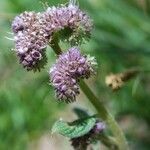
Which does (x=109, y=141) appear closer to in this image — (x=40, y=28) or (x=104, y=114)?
(x=104, y=114)

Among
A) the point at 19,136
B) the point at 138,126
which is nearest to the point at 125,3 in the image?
the point at 138,126

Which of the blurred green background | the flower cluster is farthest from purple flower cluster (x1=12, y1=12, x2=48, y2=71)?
the blurred green background

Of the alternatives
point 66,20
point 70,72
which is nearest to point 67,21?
point 66,20

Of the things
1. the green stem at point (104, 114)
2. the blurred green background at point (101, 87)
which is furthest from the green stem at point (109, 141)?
the blurred green background at point (101, 87)

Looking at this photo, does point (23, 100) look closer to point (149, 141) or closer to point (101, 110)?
point (149, 141)

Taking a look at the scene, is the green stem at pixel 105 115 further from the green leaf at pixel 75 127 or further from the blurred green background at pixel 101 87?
the blurred green background at pixel 101 87

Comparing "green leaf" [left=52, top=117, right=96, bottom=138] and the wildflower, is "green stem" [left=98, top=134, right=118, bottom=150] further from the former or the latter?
the wildflower
